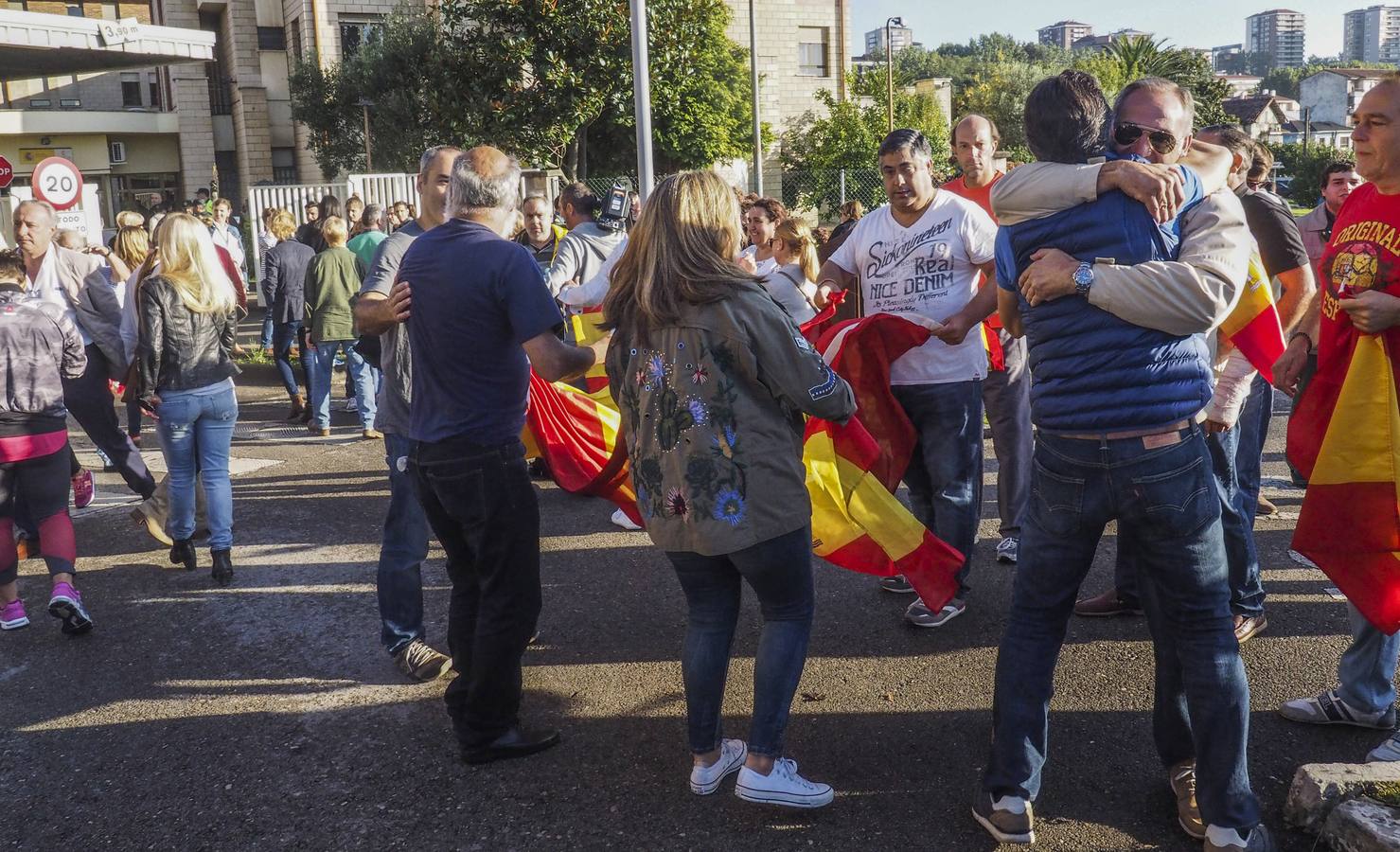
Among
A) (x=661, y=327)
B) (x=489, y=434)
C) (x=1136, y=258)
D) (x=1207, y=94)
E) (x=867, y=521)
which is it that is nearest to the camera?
(x=1136, y=258)

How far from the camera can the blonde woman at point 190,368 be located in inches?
235

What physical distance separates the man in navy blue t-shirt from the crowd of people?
11 mm

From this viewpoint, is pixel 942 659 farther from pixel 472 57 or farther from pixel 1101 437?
pixel 472 57

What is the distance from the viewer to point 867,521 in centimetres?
463

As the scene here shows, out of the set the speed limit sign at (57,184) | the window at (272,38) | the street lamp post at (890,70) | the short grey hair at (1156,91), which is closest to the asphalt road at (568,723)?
the short grey hair at (1156,91)

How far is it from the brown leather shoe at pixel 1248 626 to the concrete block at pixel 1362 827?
5.11ft

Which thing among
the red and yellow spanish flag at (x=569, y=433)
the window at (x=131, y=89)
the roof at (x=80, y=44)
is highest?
the window at (x=131, y=89)

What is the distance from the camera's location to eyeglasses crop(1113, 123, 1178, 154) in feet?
10.1

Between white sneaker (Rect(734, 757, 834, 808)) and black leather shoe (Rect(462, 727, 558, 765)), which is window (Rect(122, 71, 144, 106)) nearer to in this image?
black leather shoe (Rect(462, 727, 558, 765))

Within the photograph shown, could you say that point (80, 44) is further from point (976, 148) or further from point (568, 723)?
point (568, 723)

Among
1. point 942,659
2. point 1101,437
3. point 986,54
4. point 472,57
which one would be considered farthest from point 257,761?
point 986,54

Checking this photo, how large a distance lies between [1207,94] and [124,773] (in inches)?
2284

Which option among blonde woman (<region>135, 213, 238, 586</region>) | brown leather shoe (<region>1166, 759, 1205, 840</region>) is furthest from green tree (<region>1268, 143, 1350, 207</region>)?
brown leather shoe (<region>1166, 759, 1205, 840</region>)

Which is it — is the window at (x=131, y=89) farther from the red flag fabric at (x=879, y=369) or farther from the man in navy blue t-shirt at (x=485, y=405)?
the man in navy blue t-shirt at (x=485, y=405)
